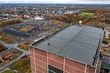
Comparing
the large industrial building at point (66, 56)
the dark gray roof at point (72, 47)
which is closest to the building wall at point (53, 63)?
the large industrial building at point (66, 56)

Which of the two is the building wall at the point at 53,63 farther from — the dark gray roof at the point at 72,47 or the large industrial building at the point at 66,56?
the dark gray roof at the point at 72,47

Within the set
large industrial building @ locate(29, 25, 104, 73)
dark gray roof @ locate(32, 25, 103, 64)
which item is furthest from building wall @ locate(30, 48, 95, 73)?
dark gray roof @ locate(32, 25, 103, 64)

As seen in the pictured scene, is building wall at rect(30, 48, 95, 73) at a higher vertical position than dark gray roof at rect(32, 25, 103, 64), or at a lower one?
lower

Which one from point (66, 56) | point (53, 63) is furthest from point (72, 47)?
point (53, 63)

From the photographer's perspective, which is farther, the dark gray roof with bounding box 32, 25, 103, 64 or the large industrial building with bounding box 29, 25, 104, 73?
the dark gray roof with bounding box 32, 25, 103, 64

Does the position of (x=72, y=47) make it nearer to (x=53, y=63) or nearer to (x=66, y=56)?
(x=66, y=56)

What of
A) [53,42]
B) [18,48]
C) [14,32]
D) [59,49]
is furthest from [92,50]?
[14,32]

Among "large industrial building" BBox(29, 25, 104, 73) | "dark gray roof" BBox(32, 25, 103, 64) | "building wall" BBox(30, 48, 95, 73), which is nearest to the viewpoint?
"building wall" BBox(30, 48, 95, 73)

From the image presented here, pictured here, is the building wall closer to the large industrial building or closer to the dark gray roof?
the large industrial building

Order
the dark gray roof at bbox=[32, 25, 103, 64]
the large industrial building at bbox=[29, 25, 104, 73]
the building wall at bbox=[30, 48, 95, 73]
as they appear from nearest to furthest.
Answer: the building wall at bbox=[30, 48, 95, 73] → the large industrial building at bbox=[29, 25, 104, 73] → the dark gray roof at bbox=[32, 25, 103, 64]
